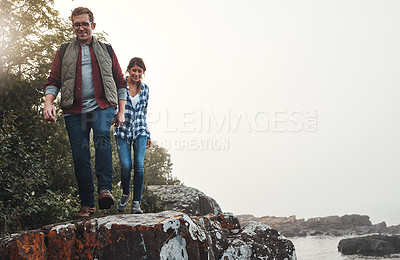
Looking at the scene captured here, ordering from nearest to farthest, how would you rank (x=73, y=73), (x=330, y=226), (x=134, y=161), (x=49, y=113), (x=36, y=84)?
(x=49, y=113)
(x=73, y=73)
(x=134, y=161)
(x=36, y=84)
(x=330, y=226)

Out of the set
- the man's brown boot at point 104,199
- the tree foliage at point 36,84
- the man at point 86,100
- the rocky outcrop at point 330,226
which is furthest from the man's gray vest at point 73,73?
the rocky outcrop at point 330,226

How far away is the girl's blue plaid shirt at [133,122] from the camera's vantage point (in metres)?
5.90

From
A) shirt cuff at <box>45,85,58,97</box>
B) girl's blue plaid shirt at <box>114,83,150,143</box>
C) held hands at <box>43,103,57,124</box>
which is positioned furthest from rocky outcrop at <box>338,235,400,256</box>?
held hands at <box>43,103,57,124</box>

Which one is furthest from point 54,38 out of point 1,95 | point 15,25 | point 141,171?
point 141,171

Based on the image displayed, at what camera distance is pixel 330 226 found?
67.9 meters

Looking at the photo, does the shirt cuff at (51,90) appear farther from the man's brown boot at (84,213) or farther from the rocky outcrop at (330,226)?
Result: the rocky outcrop at (330,226)

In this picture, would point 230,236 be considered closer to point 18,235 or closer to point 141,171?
point 141,171

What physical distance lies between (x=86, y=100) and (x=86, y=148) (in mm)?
598

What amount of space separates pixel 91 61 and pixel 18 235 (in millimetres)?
2132

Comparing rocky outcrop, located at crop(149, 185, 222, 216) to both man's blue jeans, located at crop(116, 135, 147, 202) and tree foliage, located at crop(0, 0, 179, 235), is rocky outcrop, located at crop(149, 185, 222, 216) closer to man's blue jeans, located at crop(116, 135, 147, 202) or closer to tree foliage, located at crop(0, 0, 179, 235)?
tree foliage, located at crop(0, 0, 179, 235)

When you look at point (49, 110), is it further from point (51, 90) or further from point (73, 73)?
point (73, 73)

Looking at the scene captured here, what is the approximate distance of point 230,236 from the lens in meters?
5.73

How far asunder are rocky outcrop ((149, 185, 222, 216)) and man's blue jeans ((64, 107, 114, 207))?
28.8 ft

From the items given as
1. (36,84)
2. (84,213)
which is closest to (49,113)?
(84,213)
